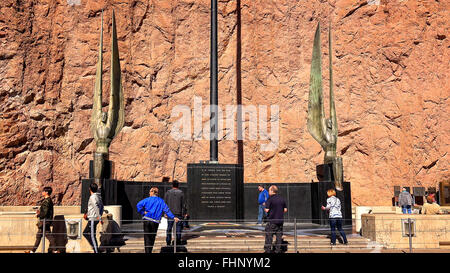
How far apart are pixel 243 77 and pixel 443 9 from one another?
1203 centimetres

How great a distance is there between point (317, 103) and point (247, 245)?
863 cm

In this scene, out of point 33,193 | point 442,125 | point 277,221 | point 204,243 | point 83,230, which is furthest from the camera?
point 442,125

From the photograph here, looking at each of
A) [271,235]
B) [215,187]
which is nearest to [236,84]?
[215,187]

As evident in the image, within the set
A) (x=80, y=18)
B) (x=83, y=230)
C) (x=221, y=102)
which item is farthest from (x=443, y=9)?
(x=83, y=230)

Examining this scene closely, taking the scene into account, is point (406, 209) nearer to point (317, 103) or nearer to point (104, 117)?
point (317, 103)

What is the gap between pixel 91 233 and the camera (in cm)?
939

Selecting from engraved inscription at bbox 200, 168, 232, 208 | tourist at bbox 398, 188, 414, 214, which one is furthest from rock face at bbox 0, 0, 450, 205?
tourist at bbox 398, 188, 414, 214

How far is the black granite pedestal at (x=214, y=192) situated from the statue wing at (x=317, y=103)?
345 cm

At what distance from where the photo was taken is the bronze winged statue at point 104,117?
15.6 m

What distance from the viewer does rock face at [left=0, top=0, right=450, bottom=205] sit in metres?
23.8

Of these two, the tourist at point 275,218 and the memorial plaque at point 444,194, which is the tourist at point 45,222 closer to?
the tourist at point 275,218

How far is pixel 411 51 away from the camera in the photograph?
2562 centimetres

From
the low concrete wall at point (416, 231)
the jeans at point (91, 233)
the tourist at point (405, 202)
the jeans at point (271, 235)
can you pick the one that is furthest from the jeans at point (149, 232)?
the tourist at point (405, 202)

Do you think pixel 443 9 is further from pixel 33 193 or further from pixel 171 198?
pixel 33 193
